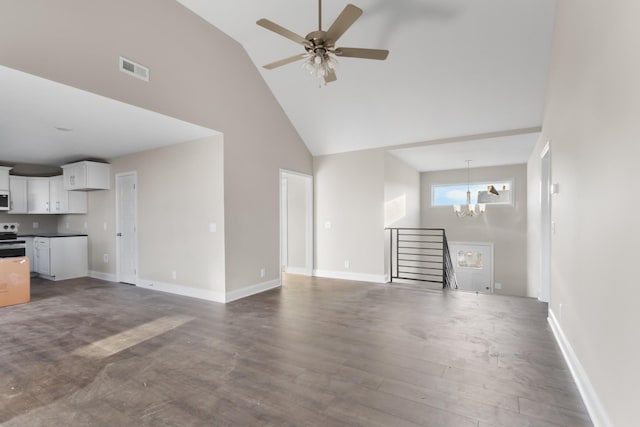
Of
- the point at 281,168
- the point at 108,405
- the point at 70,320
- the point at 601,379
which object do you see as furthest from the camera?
the point at 281,168

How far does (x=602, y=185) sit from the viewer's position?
73.8 inches

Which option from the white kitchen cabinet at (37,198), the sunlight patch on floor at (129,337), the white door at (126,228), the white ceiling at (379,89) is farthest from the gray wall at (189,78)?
the white kitchen cabinet at (37,198)

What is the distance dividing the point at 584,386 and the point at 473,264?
272 inches

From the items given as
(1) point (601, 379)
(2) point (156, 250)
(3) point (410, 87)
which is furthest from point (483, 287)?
(2) point (156, 250)

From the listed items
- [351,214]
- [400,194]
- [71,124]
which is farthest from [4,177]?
[400,194]

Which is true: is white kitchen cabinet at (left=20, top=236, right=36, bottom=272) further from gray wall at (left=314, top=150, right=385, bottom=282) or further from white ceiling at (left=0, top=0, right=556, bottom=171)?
gray wall at (left=314, top=150, right=385, bottom=282)

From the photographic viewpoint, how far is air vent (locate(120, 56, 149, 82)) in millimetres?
3205

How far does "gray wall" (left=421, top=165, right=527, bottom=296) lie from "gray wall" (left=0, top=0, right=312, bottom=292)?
5.03 meters

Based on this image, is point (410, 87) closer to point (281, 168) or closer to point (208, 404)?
point (281, 168)

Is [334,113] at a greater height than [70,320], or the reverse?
[334,113]

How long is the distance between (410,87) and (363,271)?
11.3ft

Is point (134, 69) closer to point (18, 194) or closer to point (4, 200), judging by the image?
point (4, 200)

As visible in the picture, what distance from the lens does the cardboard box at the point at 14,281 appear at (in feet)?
14.9

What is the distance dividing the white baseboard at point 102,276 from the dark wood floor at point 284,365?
155 cm
